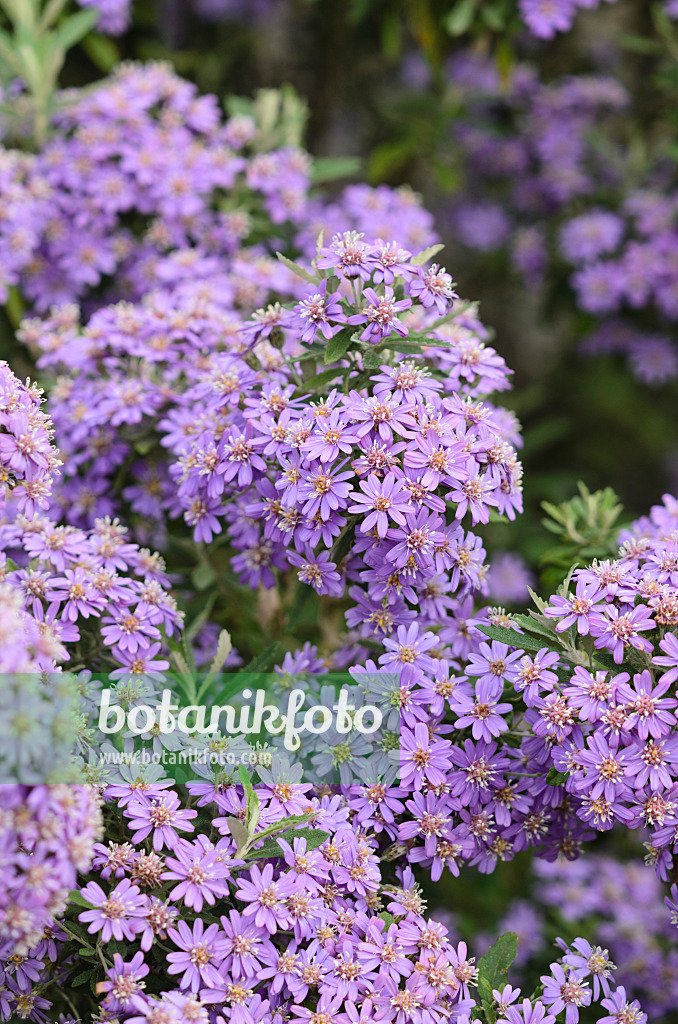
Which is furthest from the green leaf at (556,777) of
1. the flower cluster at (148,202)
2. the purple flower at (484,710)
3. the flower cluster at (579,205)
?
the flower cluster at (579,205)

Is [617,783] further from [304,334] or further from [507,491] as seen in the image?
[304,334]

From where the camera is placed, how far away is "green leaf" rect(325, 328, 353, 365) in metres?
1.68

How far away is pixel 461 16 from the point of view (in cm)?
279

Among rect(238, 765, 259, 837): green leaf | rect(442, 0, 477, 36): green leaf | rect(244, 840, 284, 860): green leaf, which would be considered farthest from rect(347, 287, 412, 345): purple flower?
rect(442, 0, 477, 36): green leaf

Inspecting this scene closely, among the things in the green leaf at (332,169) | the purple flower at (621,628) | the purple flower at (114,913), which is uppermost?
the green leaf at (332,169)

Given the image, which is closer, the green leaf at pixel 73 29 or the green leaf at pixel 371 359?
the green leaf at pixel 371 359

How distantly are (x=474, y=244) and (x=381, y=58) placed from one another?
96cm

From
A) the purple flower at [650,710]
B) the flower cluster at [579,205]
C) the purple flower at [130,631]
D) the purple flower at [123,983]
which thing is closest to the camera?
the purple flower at [123,983]

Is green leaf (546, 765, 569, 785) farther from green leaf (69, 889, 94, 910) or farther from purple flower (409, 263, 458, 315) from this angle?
purple flower (409, 263, 458, 315)

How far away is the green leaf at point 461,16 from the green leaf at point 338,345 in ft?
5.06

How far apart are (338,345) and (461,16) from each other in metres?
1.66

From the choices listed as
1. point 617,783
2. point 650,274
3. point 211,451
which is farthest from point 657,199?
point 617,783

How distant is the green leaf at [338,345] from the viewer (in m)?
1.68

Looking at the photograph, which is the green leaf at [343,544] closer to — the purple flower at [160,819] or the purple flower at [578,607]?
the purple flower at [578,607]
